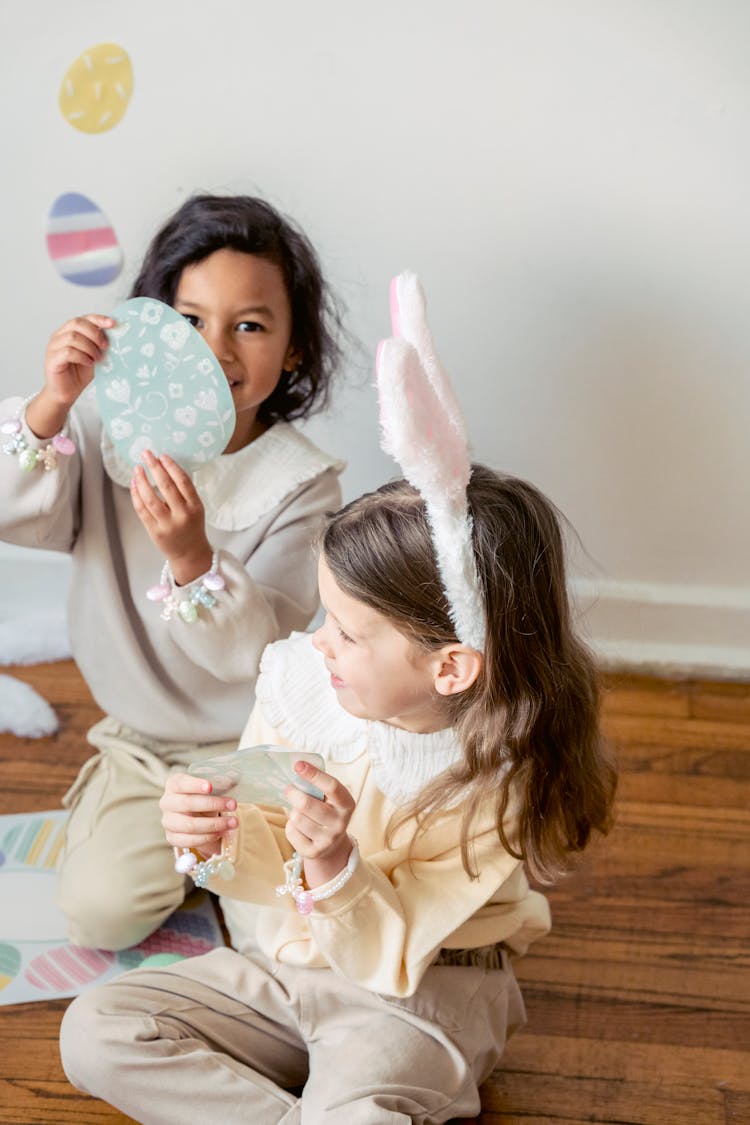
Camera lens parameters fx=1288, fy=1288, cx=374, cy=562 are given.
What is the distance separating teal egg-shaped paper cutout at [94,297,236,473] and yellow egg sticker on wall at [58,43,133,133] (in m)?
0.41

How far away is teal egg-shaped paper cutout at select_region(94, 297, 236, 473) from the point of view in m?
1.17

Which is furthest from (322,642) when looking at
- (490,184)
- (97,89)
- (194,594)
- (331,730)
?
(97,89)

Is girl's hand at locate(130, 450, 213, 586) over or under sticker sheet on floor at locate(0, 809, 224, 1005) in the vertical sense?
over

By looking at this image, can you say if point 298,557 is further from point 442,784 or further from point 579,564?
point 579,564

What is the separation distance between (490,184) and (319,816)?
0.83 m

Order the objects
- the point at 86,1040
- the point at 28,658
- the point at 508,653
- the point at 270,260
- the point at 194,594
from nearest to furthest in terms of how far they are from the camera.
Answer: the point at 508,653
the point at 86,1040
the point at 194,594
the point at 270,260
the point at 28,658

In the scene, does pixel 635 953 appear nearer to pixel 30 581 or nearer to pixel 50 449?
pixel 50 449

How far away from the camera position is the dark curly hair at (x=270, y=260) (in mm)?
1316

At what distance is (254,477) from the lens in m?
1.36

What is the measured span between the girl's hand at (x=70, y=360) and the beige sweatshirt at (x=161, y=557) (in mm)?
87

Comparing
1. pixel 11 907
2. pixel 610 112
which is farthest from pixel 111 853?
pixel 610 112

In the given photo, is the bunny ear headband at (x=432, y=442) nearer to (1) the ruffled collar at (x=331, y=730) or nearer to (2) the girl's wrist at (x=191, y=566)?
(1) the ruffled collar at (x=331, y=730)

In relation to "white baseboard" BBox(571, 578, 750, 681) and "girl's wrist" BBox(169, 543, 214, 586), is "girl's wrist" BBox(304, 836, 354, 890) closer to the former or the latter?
"girl's wrist" BBox(169, 543, 214, 586)

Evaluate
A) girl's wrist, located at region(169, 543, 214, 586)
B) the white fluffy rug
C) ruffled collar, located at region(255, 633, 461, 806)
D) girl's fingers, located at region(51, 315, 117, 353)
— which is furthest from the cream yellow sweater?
the white fluffy rug
